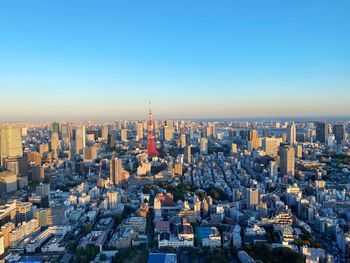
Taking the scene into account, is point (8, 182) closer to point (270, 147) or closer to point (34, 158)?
point (34, 158)

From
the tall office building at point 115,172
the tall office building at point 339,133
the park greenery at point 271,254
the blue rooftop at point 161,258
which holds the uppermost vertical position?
the tall office building at point 339,133

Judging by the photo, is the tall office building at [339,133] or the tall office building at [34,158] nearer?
the tall office building at [34,158]

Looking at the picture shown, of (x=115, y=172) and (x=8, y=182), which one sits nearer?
(x=8, y=182)

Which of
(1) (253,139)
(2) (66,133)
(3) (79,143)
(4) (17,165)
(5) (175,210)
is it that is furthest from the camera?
(2) (66,133)

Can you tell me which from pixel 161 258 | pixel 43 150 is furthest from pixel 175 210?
pixel 43 150

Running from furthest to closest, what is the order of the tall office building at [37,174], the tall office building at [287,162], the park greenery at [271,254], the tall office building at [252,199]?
the tall office building at [287,162] → the tall office building at [37,174] → the tall office building at [252,199] → the park greenery at [271,254]

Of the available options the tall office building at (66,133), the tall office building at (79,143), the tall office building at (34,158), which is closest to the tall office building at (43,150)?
the tall office building at (79,143)

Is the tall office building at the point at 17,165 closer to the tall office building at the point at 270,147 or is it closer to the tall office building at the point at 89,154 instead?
the tall office building at the point at 89,154

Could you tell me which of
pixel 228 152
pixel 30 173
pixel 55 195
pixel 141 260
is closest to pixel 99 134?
A: pixel 228 152

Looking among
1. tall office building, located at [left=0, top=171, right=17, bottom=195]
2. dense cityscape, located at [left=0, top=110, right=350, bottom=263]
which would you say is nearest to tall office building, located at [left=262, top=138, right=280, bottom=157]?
dense cityscape, located at [left=0, top=110, right=350, bottom=263]
